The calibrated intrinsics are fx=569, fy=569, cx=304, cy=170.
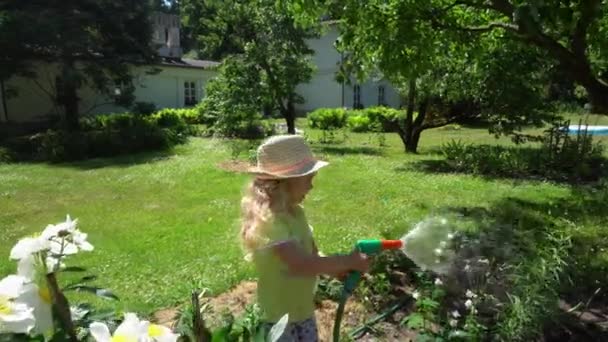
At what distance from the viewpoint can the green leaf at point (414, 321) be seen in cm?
388

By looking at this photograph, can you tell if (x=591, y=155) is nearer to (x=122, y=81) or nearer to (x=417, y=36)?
(x=417, y=36)

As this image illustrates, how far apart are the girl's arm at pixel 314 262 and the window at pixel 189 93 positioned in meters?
32.2

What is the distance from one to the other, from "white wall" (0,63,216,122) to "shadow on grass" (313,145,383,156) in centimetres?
1210

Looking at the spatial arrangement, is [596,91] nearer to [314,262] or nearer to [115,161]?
[314,262]

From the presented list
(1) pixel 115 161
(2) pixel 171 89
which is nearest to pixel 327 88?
(2) pixel 171 89

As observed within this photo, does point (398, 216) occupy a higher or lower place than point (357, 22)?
lower

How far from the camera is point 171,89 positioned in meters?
32.3

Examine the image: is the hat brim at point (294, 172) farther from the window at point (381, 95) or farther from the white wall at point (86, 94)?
the window at point (381, 95)

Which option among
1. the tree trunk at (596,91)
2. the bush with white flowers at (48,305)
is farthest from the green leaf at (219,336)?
the tree trunk at (596,91)

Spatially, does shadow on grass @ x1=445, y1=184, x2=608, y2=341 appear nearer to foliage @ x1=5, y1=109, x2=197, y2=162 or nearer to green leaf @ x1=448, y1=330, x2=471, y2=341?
green leaf @ x1=448, y1=330, x2=471, y2=341

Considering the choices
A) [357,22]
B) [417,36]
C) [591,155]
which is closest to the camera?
[417,36]

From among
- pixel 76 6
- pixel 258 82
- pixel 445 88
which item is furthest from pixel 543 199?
pixel 76 6

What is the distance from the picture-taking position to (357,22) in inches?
282

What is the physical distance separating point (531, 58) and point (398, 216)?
7.49 metres
